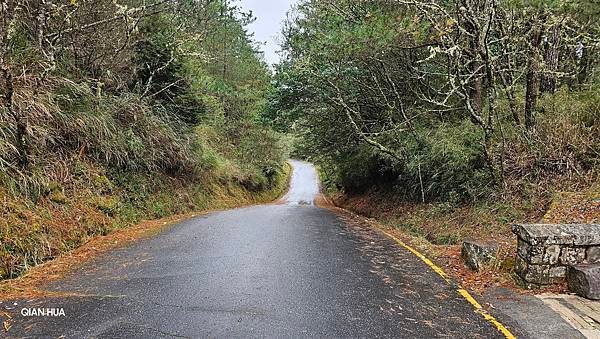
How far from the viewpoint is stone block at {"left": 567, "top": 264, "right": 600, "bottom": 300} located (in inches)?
199

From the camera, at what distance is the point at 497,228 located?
9.09m

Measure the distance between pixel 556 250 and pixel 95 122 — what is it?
9741 mm

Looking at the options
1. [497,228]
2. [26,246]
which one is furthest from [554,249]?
[26,246]

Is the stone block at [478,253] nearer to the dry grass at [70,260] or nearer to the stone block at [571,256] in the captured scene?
the stone block at [571,256]

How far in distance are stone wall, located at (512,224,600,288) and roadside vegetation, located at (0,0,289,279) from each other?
6733 mm

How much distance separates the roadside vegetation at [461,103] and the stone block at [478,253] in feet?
1.34

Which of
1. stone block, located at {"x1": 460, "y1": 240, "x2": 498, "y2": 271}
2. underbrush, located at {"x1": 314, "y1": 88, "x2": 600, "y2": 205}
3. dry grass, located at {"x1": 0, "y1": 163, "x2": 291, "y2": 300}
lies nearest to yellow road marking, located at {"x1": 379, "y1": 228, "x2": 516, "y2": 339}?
stone block, located at {"x1": 460, "y1": 240, "x2": 498, "y2": 271}

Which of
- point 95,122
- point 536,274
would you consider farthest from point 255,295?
point 95,122

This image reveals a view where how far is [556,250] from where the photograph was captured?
543 centimetres

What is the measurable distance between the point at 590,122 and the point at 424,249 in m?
5.27

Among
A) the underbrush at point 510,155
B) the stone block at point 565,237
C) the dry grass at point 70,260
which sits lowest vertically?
the dry grass at point 70,260

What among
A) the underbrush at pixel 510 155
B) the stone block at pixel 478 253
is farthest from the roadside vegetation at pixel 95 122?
the underbrush at pixel 510 155

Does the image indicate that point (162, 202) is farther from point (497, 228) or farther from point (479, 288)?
point (479, 288)

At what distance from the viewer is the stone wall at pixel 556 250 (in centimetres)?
540
